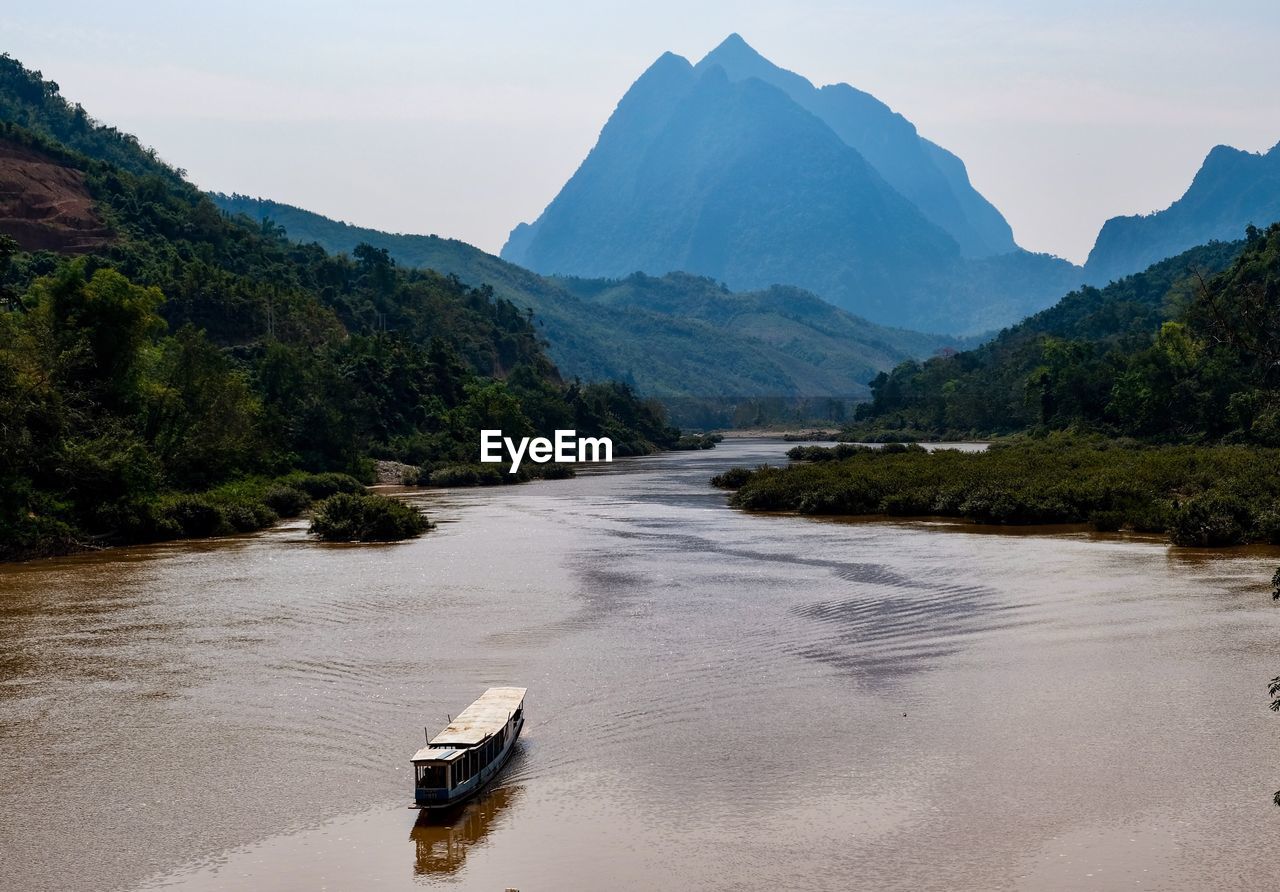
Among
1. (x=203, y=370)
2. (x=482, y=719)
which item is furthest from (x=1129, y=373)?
(x=482, y=719)

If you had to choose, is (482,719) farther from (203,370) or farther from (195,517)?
(203,370)

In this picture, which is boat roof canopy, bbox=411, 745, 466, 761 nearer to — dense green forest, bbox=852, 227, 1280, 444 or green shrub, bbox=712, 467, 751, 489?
dense green forest, bbox=852, 227, 1280, 444

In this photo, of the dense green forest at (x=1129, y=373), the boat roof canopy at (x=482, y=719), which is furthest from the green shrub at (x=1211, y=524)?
the boat roof canopy at (x=482, y=719)

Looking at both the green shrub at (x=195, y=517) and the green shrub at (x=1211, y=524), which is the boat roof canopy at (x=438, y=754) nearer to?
the green shrub at (x=1211, y=524)

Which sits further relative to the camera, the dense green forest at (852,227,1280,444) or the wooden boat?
the dense green forest at (852,227,1280,444)

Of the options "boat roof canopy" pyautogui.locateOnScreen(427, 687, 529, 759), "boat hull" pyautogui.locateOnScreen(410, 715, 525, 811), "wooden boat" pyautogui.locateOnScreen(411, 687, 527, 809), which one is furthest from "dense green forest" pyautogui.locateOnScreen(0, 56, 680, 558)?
"boat hull" pyautogui.locateOnScreen(410, 715, 525, 811)
